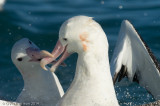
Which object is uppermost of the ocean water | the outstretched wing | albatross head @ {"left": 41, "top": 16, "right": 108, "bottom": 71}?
albatross head @ {"left": 41, "top": 16, "right": 108, "bottom": 71}

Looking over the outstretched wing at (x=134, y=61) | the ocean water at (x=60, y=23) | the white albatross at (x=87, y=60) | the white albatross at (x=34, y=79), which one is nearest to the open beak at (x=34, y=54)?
the white albatross at (x=34, y=79)

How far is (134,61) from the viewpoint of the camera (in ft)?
23.1

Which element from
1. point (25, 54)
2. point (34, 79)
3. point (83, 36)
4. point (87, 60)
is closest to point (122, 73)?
point (34, 79)

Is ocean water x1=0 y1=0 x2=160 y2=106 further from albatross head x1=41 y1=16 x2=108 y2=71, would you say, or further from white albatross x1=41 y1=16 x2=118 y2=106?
albatross head x1=41 y1=16 x2=108 y2=71

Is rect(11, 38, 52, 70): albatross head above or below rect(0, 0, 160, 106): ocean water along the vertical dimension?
above

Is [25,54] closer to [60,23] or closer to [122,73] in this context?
[122,73]

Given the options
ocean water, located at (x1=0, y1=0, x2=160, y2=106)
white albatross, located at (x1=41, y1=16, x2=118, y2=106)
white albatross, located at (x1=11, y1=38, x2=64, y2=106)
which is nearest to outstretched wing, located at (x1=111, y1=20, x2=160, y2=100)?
ocean water, located at (x1=0, y1=0, x2=160, y2=106)

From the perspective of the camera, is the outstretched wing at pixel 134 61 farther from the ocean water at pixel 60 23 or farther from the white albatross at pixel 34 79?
the white albatross at pixel 34 79

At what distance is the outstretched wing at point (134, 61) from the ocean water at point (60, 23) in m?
0.47

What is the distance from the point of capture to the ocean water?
8.01m

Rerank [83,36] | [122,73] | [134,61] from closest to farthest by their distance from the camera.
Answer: [83,36]
[134,61]
[122,73]

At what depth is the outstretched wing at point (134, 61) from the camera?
6.64m

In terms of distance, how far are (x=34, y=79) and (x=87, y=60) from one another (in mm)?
1608

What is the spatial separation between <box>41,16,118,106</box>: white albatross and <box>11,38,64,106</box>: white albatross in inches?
36.4
